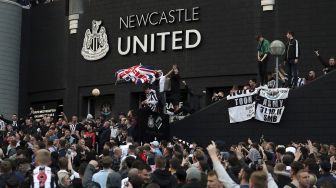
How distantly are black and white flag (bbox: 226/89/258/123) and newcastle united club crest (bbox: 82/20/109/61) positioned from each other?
1034cm

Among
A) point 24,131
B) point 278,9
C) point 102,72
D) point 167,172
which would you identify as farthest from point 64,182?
point 102,72

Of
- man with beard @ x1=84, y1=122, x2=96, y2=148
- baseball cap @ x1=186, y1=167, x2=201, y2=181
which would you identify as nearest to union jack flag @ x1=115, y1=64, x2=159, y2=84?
man with beard @ x1=84, y1=122, x2=96, y2=148

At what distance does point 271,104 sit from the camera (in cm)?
2192

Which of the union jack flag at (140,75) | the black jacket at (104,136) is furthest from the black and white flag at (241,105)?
the black jacket at (104,136)

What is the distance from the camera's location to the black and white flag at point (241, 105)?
72.9ft

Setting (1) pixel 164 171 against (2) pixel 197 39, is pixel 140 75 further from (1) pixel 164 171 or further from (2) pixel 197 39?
(1) pixel 164 171

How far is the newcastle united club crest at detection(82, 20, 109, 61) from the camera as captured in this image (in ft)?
104

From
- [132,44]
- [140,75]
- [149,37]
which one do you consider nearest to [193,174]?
Result: [140,75]

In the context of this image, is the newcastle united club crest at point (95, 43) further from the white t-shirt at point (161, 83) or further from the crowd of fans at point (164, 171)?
the crowd of fans at point (164, 171)

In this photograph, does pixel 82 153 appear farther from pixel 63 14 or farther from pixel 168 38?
pixel 63 14

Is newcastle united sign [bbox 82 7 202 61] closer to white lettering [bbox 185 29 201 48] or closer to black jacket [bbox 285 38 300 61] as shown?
white lettering [bbox 185 29 201 48]

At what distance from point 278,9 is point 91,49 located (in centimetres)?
975

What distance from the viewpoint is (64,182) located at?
33.9 feet

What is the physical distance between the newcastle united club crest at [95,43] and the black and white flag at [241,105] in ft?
33.9
